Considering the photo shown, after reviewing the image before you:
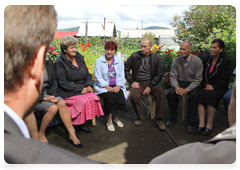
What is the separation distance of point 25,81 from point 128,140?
2908mm

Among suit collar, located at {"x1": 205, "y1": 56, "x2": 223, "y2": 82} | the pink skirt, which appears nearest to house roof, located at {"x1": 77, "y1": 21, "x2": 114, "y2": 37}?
suit collar, located at {"x1": 205, "y1": 56, "x2": 223, "y2": 82}

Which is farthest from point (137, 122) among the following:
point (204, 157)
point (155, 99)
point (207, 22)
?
point (207, 22)

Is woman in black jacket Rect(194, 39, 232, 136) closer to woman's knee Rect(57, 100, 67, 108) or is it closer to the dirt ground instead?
the dirt ground

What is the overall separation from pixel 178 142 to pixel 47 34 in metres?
3.11

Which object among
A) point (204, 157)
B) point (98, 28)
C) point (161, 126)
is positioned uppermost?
point (98, 28)

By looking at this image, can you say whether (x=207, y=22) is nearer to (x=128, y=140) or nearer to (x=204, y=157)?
(x=128, y=140)

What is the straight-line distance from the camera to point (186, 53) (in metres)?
4.05

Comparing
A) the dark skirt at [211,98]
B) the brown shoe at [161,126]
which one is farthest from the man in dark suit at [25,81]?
the dark skirt at [211,98]

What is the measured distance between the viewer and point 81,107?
338 cm

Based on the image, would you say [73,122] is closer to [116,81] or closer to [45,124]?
[45,124]

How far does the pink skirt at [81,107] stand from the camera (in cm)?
338

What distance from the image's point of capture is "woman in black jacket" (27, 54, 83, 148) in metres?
3.10

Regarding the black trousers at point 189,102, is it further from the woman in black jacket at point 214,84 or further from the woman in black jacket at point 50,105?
the woman in black jacket at point 50,105

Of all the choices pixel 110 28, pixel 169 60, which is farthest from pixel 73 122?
pixel 110 28
